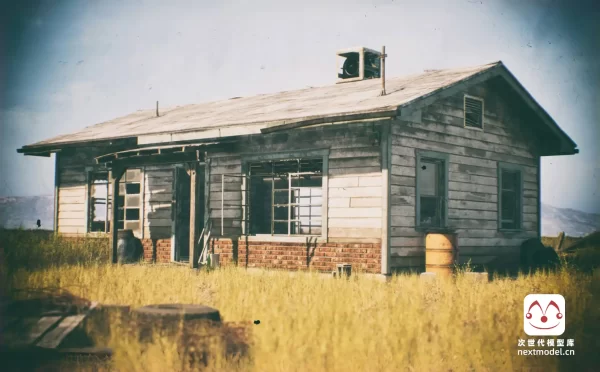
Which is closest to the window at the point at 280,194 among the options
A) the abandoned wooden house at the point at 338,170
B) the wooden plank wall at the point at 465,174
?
the abandoned wooden house at the point at 338,170

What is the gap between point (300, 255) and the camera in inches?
527

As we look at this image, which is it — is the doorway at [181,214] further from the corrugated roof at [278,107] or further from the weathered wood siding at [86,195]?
the corrugated roof at [278,107]

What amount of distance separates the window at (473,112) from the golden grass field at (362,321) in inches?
181

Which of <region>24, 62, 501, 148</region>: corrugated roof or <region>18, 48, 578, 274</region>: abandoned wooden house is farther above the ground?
<region>24, 62, 501, 148</region>: corrugated roof

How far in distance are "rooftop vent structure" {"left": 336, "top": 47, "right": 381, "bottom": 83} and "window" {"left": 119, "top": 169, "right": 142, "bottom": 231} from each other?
607 cm

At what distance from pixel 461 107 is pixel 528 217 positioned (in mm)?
3909

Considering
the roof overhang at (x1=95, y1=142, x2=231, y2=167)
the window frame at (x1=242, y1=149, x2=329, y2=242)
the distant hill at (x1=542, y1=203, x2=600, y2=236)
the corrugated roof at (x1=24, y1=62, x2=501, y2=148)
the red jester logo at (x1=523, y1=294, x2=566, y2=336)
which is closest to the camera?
the red jester logo at (x1=523, y1=294, x2=566, y2=336)

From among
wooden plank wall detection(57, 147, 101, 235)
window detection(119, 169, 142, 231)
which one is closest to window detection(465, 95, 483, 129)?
window detection(119, 169, 142, 231)

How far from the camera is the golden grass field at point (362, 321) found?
5.97 m

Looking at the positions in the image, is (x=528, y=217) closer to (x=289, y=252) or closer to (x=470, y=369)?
(x=289, y=252)

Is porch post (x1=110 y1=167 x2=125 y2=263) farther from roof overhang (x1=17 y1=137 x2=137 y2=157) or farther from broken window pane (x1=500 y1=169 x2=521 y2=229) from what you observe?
broken window pane (x1=500 y1=169 x2=521 y2=229)

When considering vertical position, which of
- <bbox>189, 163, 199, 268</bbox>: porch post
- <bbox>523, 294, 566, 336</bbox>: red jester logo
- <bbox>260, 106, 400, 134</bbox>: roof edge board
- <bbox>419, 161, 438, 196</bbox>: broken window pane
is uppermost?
<bbox>260, 106, 400, 134</bbox>: roof edge board

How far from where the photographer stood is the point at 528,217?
54.1ft

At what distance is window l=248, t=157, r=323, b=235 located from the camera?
13.8 meters
